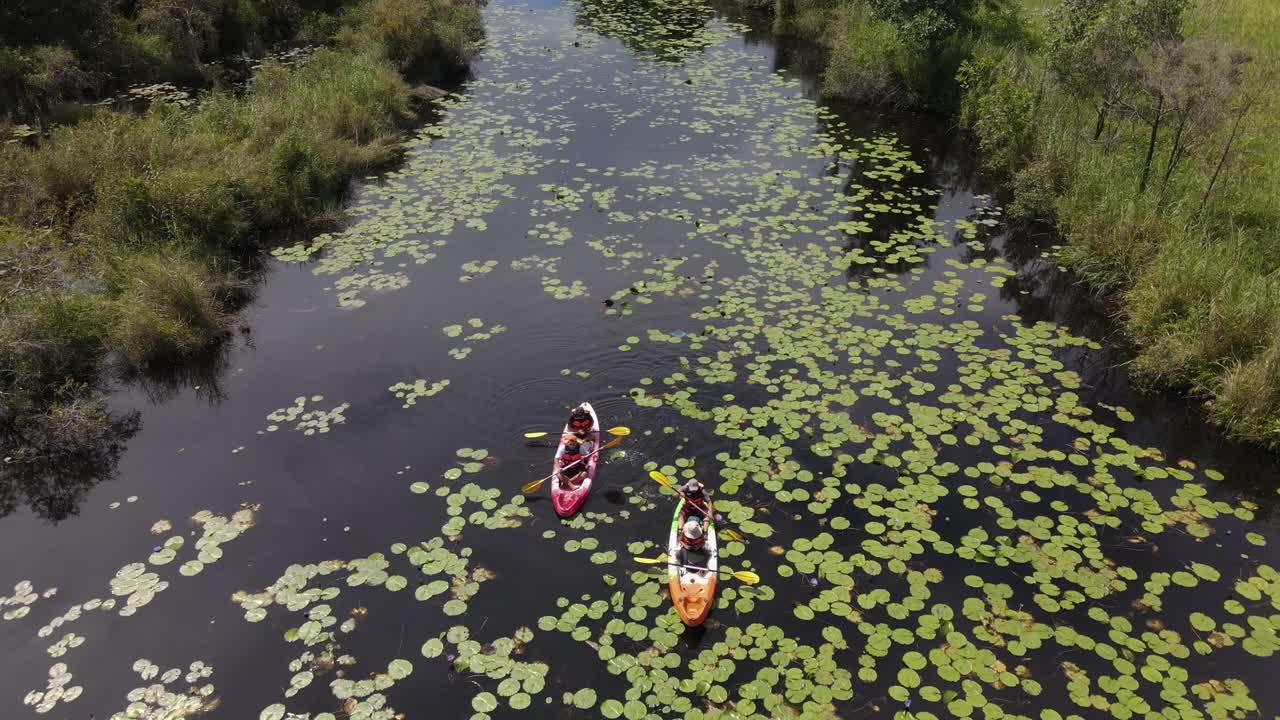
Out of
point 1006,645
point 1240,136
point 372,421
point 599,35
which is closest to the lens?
point 1006,645

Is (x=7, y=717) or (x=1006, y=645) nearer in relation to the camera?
(x=7, y=717)

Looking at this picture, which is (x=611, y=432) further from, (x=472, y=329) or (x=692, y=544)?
(x=472, y=329)

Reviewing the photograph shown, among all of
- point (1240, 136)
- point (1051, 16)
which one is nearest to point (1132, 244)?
point (1240, 136)

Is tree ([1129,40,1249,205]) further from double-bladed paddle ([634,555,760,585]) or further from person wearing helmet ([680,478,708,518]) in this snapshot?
double-bladed paddle ([634,555,760,585])

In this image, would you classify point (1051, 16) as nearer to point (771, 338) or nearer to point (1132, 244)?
point (1132, 244)

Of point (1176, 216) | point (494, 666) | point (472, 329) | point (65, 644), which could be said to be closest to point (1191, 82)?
point (1176, 216)

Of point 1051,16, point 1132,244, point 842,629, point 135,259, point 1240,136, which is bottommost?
point 842,629

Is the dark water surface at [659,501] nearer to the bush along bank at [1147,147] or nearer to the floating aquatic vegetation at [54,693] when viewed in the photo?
the floating aquatic vegetation at [54,693]
